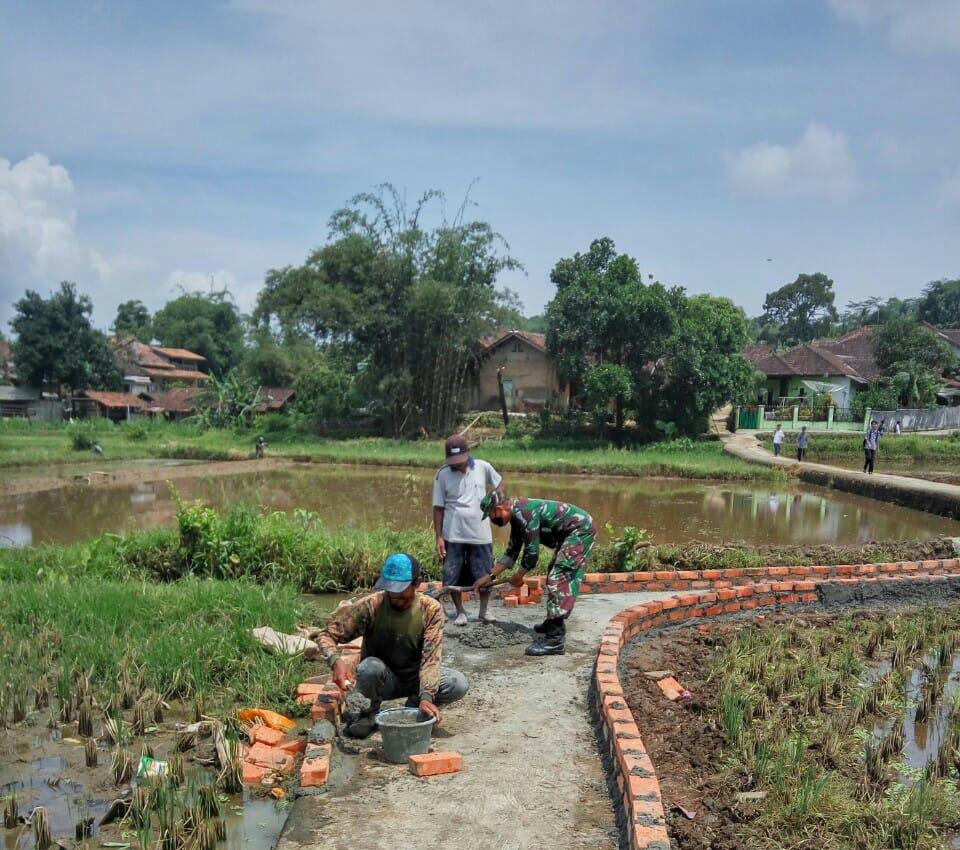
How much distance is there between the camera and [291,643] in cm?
648

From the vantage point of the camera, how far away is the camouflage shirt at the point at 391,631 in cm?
457

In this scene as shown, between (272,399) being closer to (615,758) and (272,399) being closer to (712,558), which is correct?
(712,558)

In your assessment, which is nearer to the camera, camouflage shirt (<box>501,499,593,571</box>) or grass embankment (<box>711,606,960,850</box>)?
grass embankment (<box>711,606,960,850</box>)

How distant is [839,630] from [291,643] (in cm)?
497

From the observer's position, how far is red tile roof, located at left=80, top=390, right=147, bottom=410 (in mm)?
43312

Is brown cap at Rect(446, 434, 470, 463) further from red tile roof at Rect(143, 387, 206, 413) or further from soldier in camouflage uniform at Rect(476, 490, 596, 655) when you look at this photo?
red tile roof at Rect(143, 387, 206, 413)

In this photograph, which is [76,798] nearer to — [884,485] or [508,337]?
[884,485]

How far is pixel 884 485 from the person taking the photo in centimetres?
1866

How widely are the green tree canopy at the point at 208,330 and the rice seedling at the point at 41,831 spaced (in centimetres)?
5737

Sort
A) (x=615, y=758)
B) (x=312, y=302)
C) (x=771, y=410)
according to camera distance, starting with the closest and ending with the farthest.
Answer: (x=615, y=758) < (x=312, y=302) < (x=771, y=410)

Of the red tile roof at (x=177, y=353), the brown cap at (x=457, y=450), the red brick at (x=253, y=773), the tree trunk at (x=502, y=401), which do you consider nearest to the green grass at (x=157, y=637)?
the red brick at (x=253, y=773)

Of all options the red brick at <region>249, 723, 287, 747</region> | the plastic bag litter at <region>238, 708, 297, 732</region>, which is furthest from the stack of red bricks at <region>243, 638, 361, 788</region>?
the plastic bag litter at <region>238, 708, 297, 732</region>

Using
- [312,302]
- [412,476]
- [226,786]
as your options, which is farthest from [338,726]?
[312,302]

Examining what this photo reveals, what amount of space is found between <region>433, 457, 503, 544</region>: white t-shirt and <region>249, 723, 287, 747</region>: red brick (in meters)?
2.18
